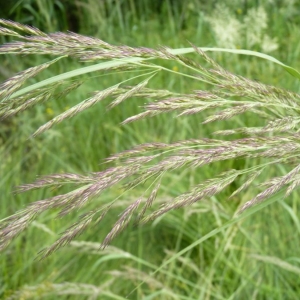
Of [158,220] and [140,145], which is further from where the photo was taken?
[158,220]

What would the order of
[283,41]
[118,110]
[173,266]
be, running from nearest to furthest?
[173,266] → [118,110] → [283,41]

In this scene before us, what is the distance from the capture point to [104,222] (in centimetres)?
267

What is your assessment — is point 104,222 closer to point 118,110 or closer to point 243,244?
point 243,244

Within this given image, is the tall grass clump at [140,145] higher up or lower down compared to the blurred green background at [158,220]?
higher up

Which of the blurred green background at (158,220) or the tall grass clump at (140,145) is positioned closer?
the tall grass clump at (140,145)

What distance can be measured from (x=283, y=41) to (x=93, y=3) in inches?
50.8

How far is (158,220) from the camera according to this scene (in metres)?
2.46

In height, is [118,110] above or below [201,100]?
below

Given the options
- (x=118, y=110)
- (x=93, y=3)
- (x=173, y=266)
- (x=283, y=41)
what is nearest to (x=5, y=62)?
(x=93, y=3)

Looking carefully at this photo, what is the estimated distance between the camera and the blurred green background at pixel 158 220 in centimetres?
206

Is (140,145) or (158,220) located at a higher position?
(140,145)

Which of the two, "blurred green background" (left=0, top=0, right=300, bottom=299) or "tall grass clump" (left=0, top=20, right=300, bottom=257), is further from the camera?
"blurred green background" (left=0, top=0, right=300, bottom=299)

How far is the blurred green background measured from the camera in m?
2.06

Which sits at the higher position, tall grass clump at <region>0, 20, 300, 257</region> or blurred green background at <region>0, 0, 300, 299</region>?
tall grass clump at <region>0, 20, 300, 257</region>
